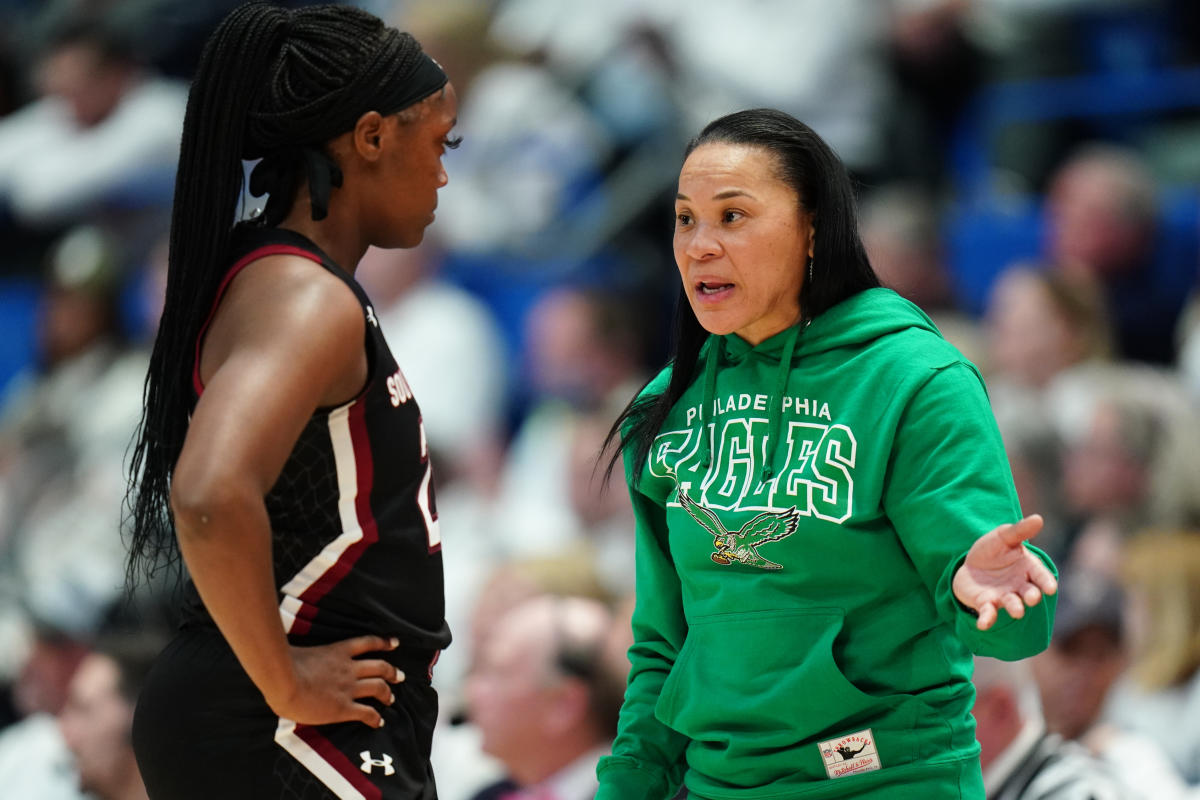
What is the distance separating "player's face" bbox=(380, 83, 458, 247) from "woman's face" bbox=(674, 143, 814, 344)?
0.35m

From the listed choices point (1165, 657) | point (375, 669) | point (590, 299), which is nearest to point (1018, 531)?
point (375, 669)

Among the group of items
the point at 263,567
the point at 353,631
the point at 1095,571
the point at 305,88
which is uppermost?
the point at 305,88

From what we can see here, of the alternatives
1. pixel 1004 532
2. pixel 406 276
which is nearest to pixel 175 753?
pixel 1004 532

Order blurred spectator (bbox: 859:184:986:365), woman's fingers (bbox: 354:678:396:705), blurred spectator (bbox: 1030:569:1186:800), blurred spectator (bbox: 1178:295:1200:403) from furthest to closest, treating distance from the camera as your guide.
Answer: blurred spectator (bbox: 859:184:986:365) → blurred spectator (bbox: 1178:295:1200:403) → blurred spectator (bbox: 1030:569:1186:800) → woman's fingers (bbox: 354:678:396:705)

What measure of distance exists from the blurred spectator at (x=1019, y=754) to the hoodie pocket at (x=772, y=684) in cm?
138

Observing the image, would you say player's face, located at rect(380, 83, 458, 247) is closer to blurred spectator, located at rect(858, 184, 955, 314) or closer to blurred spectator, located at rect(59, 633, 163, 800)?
blurred spectator, located at rect(59, 633, 163, 800)

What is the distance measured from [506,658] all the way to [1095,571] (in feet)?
6.22

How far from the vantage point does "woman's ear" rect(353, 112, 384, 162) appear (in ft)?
7.05

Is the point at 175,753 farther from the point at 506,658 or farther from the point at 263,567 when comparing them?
the point at 506,658

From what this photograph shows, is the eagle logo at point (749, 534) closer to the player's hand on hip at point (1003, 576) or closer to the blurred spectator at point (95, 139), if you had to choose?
the player's hand on hip at point (1003, 576)

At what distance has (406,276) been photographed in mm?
6961

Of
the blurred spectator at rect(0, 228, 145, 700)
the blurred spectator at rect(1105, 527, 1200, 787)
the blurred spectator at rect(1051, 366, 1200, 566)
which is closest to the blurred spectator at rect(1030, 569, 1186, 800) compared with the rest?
the blurred spectator at rect(1105, 527, 1200, 787)

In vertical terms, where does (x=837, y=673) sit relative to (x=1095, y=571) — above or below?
above

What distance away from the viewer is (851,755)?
2.05 metres
